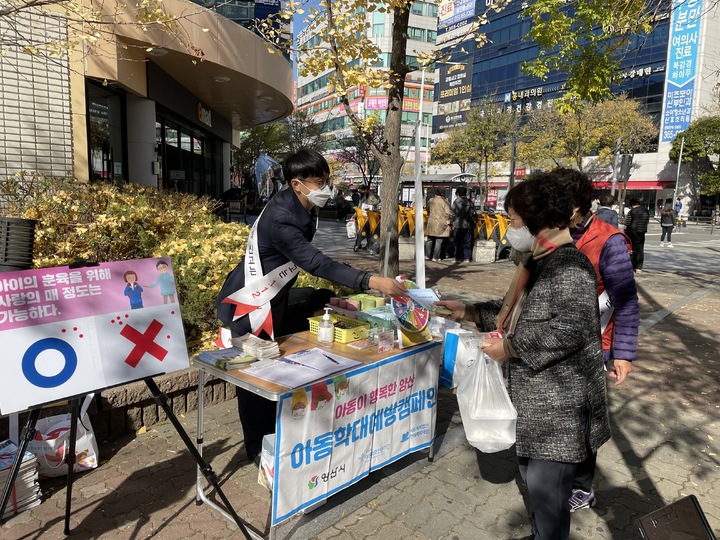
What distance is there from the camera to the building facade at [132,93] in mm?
7227

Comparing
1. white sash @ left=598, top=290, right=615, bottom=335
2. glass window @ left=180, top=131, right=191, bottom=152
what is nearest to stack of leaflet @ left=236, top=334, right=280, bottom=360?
white sash @ left=598, top=290, right=615, bottom=335

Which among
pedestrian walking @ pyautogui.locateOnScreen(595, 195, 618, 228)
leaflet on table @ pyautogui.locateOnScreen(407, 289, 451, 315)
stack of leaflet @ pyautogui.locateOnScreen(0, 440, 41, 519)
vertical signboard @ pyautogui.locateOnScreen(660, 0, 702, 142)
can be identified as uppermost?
vertical signboard @ pyautogui.locateOnScreen(660, 0, 702, 142)

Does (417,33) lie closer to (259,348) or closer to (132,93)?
(132,93)

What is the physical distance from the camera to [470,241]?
41.0ft

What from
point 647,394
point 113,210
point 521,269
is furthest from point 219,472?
point 647,394

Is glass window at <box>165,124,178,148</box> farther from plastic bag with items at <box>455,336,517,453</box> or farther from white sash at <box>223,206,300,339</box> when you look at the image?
plastic bag with items at <box>455,336,517,453</box>

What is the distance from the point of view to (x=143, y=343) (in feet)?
7.80

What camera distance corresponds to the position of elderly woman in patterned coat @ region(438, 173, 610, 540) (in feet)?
6.79

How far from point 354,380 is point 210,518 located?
114 centimetres

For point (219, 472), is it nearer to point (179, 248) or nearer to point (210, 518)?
point (210, 518)

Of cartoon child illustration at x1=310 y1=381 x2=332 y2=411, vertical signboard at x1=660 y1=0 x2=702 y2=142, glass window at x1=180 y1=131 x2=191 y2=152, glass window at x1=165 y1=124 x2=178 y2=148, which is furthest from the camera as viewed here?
vertical signboard at x1=660 y1=0 x2=702 y2=142

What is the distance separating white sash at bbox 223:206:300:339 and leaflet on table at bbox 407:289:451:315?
0.74 metres

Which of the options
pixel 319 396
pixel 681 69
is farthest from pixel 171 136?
pixel 681 69

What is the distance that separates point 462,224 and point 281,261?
971 cm
